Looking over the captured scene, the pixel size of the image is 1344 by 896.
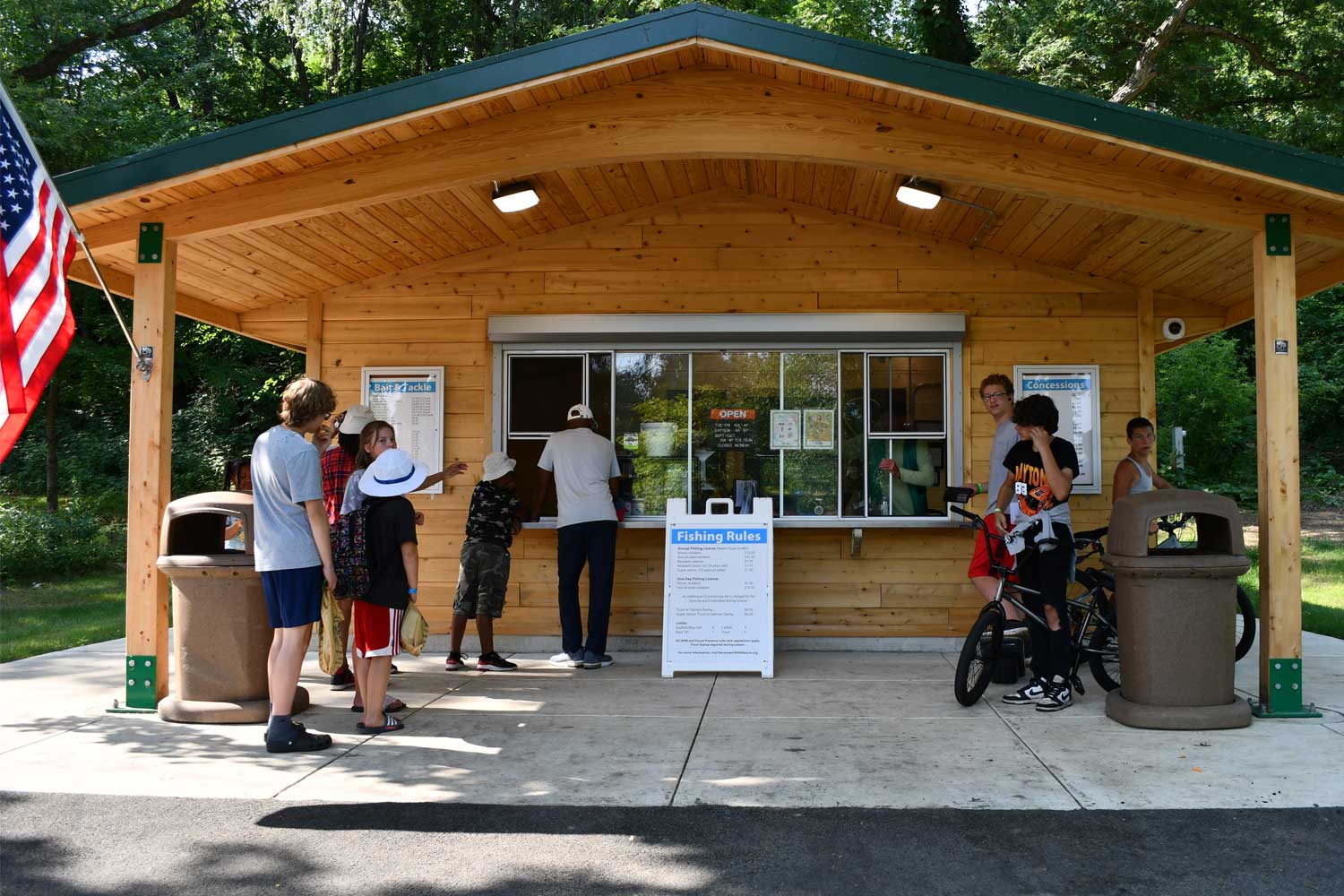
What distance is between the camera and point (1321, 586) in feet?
43.4

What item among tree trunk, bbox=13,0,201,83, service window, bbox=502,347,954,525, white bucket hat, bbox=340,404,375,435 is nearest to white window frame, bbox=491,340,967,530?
service window, bbox=502,347,954,525

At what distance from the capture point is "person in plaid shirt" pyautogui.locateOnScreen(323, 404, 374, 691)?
6.05 metres

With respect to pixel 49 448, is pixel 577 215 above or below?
above

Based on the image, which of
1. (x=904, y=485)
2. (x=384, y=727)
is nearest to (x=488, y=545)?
(x=384, y=727)

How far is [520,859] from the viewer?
367 centimetres

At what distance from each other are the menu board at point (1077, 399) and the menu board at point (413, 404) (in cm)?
452

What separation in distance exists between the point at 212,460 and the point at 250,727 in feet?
57.5

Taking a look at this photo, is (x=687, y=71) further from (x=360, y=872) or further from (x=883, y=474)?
(x=360, y=872)

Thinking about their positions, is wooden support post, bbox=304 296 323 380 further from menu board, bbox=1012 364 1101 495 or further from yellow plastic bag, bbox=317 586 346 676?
menu board, bbox=1012 364 1101 495

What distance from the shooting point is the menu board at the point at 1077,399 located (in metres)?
7.95

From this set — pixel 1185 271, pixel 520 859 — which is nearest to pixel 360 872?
pixel 520 859

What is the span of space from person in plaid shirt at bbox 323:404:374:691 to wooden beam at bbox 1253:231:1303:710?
197 inches

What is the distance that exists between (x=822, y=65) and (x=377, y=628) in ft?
12.0

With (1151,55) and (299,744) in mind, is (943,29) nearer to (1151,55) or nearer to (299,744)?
(1151,55)
